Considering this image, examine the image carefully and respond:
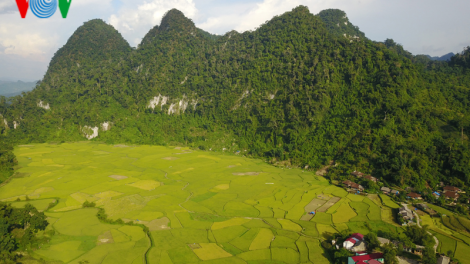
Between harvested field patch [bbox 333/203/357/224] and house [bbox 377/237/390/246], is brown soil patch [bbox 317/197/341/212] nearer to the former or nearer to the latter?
harvested field patch [bbox 333/203/357/224]

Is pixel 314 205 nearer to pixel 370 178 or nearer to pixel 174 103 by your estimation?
pixel 370 178

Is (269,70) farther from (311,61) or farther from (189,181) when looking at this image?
(189,181)

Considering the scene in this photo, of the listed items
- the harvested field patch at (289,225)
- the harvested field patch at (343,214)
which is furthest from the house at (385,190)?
the harvested field patch at (289,225)

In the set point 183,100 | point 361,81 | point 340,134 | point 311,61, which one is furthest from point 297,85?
point 183,100

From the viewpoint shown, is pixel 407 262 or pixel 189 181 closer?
pixel 407 262

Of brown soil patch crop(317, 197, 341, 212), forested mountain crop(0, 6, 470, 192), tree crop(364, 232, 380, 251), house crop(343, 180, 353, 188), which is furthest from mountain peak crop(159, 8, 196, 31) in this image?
tree crop(364, 232, 380, 251)

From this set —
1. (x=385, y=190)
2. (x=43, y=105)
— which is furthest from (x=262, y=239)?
(x=43, y=105)
